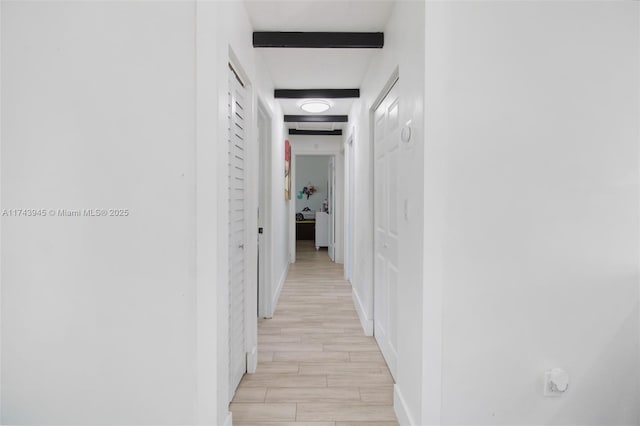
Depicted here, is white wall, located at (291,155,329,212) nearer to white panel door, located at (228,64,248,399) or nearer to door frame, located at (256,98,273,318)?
door frame, located at (256,98,273,318)

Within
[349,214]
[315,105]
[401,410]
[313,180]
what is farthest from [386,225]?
[313,180]

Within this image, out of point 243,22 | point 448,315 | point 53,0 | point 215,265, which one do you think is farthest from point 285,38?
point 448,315

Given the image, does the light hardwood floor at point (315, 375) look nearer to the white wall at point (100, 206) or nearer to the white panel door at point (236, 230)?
the white panel door at point (236, 230)

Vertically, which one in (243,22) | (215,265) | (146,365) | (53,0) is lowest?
(146,365)

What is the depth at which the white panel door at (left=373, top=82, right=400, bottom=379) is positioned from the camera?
2.35 m

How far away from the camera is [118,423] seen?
155 centimetres

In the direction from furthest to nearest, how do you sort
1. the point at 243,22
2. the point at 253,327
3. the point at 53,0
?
the point at 253,327
the point at 243,22
the point at 53,0

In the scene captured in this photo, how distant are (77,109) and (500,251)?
1967 millimetres

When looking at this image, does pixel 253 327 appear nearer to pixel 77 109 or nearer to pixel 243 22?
pixel 77 109

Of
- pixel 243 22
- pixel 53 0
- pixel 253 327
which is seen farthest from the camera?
pixel 253 327

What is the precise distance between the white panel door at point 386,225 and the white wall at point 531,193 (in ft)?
2.14

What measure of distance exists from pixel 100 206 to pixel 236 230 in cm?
85

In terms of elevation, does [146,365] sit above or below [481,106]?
below

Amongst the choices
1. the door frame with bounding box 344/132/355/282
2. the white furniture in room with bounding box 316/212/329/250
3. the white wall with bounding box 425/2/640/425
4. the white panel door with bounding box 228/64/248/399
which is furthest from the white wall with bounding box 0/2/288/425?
the white furniture in room with bounding box 316/212/329/250
